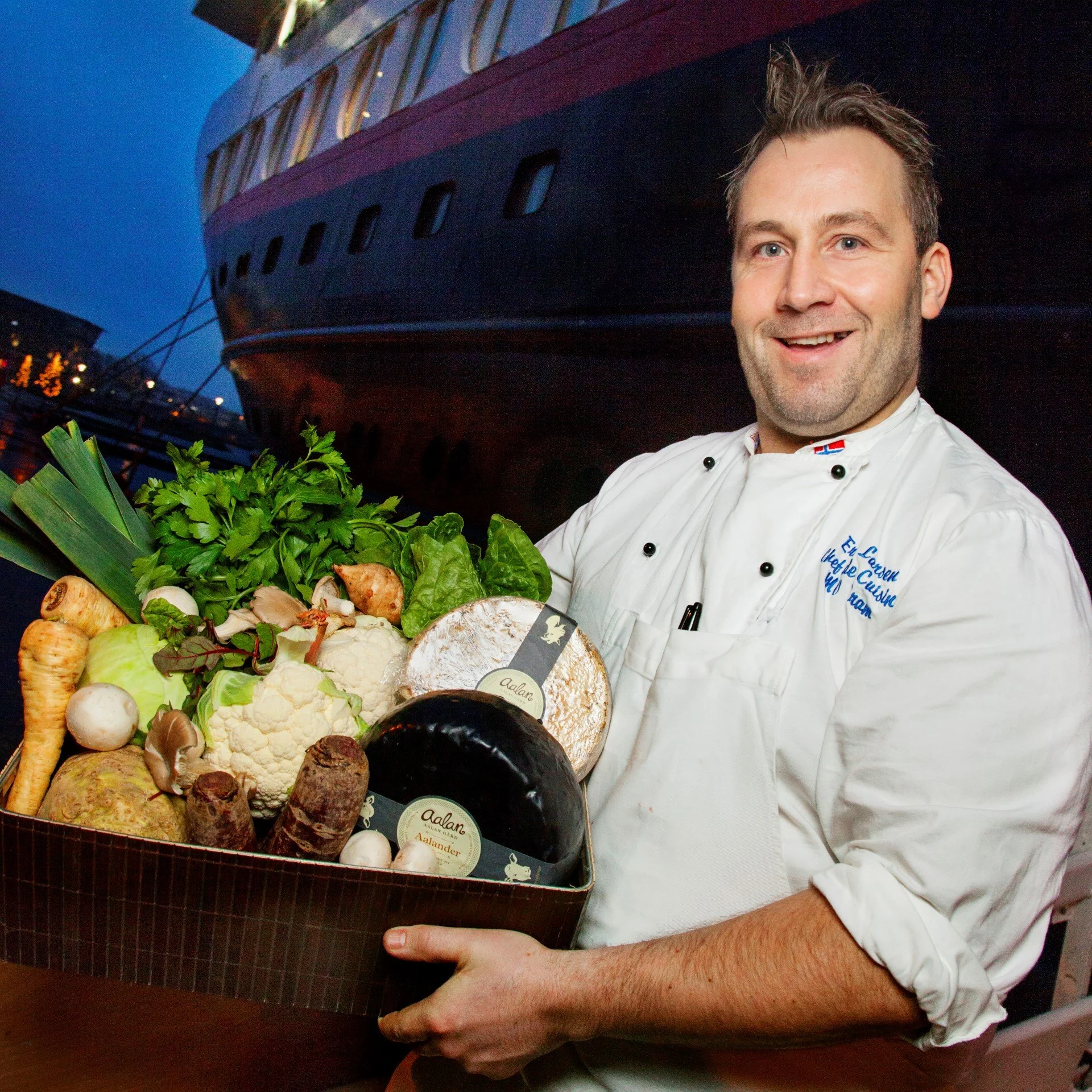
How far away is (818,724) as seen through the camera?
1022 millimetres

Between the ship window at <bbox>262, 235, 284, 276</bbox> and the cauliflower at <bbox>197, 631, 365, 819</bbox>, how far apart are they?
284 cm

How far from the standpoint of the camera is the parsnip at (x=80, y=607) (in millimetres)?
1171

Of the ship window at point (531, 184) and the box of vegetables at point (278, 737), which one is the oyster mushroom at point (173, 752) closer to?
the box of vegetables at point (278, 737)

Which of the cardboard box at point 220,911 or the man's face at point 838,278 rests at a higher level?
the man's face at point 838,278

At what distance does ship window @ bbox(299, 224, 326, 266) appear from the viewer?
3.38 m

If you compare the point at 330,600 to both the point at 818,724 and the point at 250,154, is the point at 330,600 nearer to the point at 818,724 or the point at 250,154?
the point at 818,724

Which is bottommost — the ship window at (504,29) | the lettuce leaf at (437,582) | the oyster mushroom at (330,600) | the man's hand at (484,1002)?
the man's hand at (484,1002)

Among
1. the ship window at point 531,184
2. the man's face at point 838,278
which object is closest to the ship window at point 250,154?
the ship window at point 531,184

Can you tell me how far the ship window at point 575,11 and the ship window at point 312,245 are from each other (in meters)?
1.29

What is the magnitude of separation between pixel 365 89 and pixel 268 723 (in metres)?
3.04

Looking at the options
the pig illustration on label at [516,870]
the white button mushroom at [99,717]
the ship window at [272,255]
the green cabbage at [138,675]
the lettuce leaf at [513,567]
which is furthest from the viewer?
the ship window at [272,255]

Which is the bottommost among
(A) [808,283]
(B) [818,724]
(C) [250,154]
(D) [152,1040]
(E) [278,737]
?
(D) [152,1040]

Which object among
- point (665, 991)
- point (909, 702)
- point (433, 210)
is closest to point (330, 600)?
point (665, 991)

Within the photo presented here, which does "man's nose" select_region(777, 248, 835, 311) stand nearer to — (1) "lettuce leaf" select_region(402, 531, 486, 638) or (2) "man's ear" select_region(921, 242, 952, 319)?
(2) "man's ear" select_region(921, 242, 952, 319)
